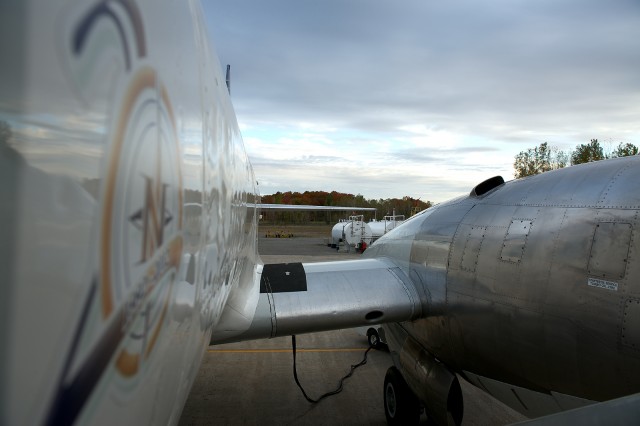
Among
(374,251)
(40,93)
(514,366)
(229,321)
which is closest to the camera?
(40,93)

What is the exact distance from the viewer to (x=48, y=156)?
0.54 meters

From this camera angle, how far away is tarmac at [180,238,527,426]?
5.95 metres

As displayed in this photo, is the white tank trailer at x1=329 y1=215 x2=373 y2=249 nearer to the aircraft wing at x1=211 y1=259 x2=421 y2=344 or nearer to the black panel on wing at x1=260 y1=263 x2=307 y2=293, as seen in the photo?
the black panel on wing at x1=260 y1=263 x2=307 y2=293

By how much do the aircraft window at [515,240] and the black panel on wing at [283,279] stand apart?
2.34m

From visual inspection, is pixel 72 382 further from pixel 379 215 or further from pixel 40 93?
pixel 379 215

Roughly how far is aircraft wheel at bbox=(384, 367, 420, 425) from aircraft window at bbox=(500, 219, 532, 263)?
112 inches

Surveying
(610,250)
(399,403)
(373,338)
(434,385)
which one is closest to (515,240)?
(610,250)

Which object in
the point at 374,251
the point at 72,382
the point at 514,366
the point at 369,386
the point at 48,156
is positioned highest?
the point at 48,156

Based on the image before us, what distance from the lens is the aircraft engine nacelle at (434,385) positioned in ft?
15.3

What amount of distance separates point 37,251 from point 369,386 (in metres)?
7.32

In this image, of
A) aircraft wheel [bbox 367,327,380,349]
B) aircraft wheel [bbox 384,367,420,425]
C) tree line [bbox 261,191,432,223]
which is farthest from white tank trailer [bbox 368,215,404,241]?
tree line [bbox 261,191,432,223]

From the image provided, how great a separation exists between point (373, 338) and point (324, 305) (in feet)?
16.9

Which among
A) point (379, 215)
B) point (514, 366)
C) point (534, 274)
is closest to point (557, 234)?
point (534, 274)

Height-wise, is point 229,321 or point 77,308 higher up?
point 77,308
